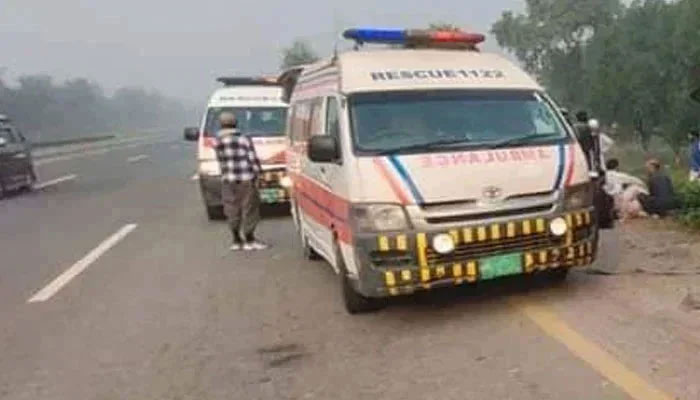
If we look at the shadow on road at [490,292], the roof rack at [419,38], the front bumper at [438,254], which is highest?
the roof rack at [419,38]

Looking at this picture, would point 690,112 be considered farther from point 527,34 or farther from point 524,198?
point 524,198

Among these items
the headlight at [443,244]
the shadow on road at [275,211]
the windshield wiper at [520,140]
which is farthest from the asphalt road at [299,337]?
the shadow on road at [275,211]

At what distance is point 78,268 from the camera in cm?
984

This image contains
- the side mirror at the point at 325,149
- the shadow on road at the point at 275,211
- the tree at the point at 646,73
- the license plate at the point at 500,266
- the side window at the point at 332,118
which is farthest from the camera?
the tree at the point at 646,73

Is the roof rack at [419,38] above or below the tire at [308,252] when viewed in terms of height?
above

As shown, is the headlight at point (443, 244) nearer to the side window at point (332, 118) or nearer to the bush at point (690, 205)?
the side window at point (332, 118)

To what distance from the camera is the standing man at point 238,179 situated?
10.6 meters

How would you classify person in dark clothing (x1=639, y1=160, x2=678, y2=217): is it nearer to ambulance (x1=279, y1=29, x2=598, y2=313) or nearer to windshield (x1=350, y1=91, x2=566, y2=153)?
ambulance (x1=279, y1=29, x2=598, y2=313)

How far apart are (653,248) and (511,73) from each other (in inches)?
110

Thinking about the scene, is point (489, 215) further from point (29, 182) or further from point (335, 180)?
point (29, 182)

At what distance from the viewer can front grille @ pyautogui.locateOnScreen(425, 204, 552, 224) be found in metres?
6.35

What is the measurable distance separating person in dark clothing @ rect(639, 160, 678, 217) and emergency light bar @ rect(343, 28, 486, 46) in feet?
14.1

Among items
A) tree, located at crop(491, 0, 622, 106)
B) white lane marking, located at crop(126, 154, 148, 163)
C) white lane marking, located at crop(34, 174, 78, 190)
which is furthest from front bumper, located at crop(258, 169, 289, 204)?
tree, located at crop(491, 0, 622, 106)

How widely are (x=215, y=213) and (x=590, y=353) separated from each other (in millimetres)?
9034
